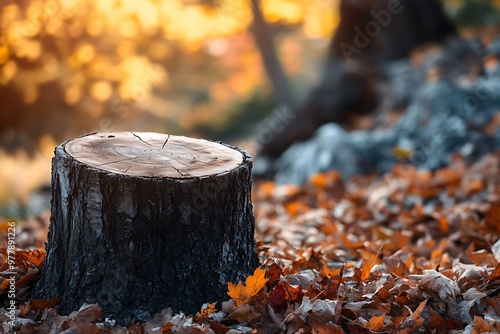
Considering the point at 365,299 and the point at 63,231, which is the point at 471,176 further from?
the point at 63,231

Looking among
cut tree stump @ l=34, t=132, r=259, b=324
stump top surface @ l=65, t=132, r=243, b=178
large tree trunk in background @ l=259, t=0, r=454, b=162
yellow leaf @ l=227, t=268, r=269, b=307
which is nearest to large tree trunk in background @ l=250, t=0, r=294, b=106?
large tree trunk in background @ l=259, t=0, r=454, b=162

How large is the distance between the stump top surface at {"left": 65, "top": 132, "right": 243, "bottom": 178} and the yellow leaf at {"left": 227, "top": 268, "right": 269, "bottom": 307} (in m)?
0.42

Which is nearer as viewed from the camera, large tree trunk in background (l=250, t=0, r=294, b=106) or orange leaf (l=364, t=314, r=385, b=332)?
orange leaf (l=364, t=314, r=385, b=332)

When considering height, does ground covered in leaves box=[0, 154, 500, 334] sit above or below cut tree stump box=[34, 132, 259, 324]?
below

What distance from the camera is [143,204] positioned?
2.08 m

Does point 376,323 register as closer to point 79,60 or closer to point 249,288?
point 249,288

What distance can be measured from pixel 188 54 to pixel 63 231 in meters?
12.2

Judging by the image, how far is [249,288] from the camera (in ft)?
6.96

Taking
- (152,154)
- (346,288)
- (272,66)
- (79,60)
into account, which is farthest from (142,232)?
(272,66)

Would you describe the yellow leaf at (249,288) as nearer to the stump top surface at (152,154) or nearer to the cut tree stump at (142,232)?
the cut tree stump at (142,232)

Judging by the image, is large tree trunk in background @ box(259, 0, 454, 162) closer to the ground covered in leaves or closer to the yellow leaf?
the ground covered in leaves

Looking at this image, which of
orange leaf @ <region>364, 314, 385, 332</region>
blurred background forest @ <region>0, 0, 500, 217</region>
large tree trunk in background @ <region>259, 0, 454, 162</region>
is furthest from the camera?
large tree trunk in background @ <region>259, 0, 454, 162</region>

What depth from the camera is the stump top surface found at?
7.08 feet

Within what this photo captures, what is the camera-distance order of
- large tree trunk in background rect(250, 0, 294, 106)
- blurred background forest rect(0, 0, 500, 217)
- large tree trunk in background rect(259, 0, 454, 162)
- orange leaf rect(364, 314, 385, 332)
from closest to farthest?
orange leaf rect(364, 314, 385, 332) → blurred background forest rect(0, 0, 500, 217) → large tree trunk in background rect(259, 0, 454, 162) → large tree trunk in background rect(250, 0, 294, 106)
